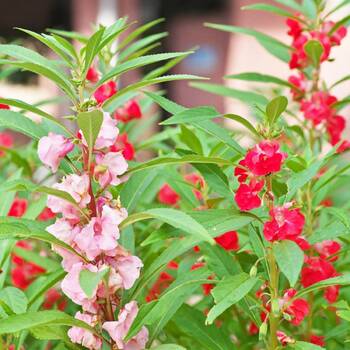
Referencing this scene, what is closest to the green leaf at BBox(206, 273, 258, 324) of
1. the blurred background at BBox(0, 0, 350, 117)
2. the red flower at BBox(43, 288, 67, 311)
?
the red flower at BBox(43, 288, 67, 311)

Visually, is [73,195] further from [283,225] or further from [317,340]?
[317,340]

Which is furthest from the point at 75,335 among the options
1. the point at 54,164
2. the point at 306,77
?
the point at 306,77

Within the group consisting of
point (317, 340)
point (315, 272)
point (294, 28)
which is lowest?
point (317, 340)

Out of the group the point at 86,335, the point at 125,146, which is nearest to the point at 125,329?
the point at 86,335

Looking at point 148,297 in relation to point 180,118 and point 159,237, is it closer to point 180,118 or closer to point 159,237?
point 159,237

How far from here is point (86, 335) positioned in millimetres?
1003

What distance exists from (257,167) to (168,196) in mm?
854

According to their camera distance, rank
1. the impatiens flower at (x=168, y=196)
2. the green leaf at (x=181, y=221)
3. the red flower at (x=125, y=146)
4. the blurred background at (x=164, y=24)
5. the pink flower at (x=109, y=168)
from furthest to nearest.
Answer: the blurred background at (x=164, y=24)
the impatiens flower at (x=168, y=196)
the red flower at (x=125, y=146)
the pink flower at (x=109, y=168)
the green leaf at (x=181, y=221)

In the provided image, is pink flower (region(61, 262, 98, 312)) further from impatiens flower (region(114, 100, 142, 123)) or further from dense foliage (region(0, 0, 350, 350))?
impatiens flower (region(114, 100, 142, 123))

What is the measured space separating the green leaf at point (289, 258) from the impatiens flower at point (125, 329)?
19 centimetres

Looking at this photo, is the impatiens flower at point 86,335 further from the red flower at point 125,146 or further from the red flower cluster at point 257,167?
the red flower at point 125,146

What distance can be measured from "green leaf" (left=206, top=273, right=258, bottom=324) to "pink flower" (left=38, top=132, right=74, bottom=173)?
241mm

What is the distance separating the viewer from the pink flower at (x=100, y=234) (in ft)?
3.15

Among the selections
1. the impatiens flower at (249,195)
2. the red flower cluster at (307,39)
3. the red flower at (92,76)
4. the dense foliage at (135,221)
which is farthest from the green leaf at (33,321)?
the red flower cluster at (307,39)
